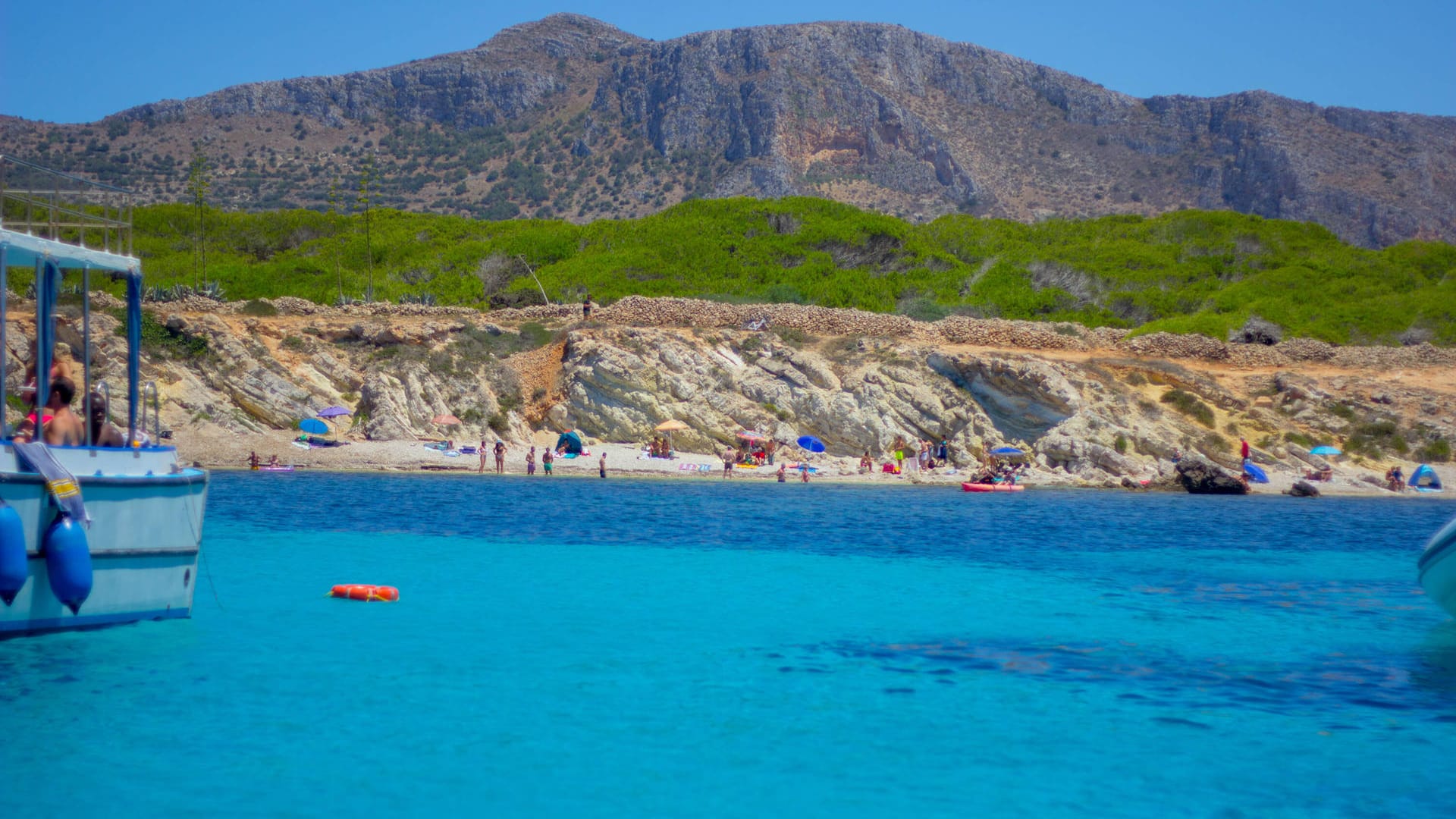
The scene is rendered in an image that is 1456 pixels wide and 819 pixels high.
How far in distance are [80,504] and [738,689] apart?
6.02m

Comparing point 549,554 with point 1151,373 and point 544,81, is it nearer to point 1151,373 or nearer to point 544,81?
point 1151,373

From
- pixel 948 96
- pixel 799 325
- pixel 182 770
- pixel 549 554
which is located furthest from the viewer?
pixel 948 96

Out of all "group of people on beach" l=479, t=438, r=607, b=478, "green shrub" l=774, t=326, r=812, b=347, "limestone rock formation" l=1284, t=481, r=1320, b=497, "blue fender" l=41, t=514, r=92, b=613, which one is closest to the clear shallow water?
"blue fender" l=41, t=514, r=92, b=613

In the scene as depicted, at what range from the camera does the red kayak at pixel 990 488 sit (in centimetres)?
3544

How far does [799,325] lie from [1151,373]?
525 inches

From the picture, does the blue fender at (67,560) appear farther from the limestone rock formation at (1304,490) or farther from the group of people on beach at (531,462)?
the limestone rock formation at (1304,490)

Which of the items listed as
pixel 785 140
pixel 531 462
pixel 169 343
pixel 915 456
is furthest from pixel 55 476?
pixel 785 140

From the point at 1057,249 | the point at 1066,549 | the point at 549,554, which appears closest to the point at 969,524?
the point at 1066,549

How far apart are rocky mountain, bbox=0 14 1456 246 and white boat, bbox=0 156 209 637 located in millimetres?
93422

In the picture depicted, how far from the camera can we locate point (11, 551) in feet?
31.4

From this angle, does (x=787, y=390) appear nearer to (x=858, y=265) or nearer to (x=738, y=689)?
(x=858, y=265)

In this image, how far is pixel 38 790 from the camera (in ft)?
24.3

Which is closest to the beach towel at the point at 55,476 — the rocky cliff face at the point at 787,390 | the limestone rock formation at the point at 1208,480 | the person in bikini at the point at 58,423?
the person in bikini at the point at 58,423

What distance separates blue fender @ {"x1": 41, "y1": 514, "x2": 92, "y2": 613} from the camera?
10000 mm
